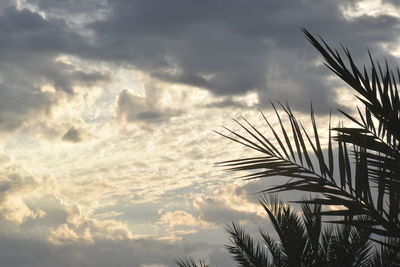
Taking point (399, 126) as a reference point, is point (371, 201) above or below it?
below

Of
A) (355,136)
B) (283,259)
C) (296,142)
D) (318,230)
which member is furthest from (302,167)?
(283,259)

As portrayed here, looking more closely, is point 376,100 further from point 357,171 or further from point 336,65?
point 357,171

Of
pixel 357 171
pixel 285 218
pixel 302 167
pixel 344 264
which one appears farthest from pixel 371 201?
pixel 285 218

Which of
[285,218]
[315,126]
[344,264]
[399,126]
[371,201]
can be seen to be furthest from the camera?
[285,218]

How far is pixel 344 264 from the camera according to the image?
795cm

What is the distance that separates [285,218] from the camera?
9258 mm

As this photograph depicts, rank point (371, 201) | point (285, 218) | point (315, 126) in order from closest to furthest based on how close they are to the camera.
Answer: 1. point (371, 201)
2. point (315, 126)
3. point (285, 218)

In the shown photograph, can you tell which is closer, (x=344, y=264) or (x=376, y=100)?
(x=376, y=100)

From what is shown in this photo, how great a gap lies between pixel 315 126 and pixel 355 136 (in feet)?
1.18

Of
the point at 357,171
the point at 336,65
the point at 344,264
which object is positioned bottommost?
the point at 344,264

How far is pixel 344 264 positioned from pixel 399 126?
5.29 metres

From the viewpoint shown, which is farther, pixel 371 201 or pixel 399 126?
pixel 371 201

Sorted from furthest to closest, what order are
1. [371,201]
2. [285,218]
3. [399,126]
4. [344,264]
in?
1. [285,218]
2. [344,264]
3. [371,201]
4. [399,126]

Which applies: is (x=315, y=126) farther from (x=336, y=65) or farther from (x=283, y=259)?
(x=283, y=259)
